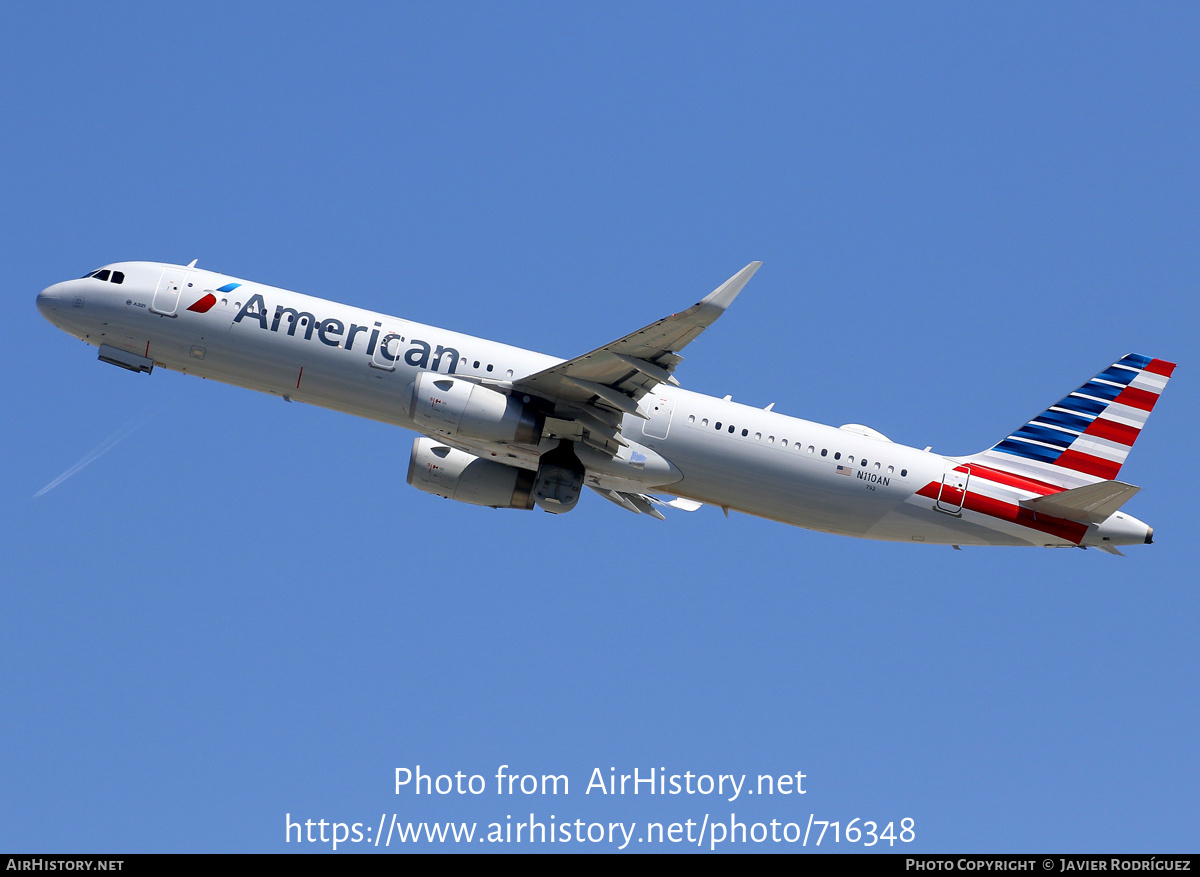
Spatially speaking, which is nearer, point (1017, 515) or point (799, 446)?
point (799, 446)

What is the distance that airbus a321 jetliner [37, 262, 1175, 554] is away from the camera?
33469 mm

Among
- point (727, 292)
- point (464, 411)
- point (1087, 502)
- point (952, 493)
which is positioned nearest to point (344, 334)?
point (464, 411)

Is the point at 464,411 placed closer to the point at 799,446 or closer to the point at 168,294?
the point at 168,294

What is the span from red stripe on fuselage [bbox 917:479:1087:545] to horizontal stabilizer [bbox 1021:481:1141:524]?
20 cm

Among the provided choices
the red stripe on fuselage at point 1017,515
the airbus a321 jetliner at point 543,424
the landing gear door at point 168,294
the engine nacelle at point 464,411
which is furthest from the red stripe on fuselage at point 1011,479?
the landing gear door at point 168,294

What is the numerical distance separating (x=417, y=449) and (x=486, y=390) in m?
4.86

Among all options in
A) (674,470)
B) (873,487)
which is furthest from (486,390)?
(873,487)

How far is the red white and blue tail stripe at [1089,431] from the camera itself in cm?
3744

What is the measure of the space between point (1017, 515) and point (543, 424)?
15.1 m

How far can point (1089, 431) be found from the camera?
124 ft

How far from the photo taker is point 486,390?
108ft

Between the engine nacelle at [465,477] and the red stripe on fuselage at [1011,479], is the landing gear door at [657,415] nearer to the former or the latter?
the engine nacelle at [465,477]

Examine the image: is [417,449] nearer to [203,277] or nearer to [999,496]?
[203,277]
